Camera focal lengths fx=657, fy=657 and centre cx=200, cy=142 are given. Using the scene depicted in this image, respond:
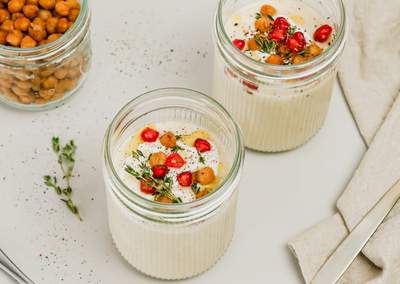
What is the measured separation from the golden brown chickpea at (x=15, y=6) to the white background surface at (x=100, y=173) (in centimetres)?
49

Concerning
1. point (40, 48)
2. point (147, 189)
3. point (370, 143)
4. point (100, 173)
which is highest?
point (40, 48)

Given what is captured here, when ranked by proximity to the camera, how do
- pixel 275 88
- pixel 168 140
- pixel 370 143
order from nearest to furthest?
pixel 168 140
pixel 275 88
pixel 370 143

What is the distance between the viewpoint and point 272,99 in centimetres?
278

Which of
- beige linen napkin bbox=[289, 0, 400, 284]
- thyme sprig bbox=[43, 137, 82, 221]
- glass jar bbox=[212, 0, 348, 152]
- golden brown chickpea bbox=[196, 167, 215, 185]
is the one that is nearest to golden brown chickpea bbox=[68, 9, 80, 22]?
thyme sprig bbox=[43, 137, 82, 221]

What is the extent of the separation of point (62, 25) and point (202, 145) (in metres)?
0.91

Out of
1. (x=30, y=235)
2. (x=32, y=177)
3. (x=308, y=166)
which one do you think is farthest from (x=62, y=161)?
(x=308, y=166)

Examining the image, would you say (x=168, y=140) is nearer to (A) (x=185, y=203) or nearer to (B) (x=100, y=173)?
(A) (x=185, y=203)

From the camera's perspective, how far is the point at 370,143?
311cm

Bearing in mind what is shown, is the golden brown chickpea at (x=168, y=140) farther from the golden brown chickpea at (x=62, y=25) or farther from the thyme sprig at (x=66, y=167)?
the golden brown chickpea at (x=62, y=25)

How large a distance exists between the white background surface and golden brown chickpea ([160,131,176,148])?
501 mm

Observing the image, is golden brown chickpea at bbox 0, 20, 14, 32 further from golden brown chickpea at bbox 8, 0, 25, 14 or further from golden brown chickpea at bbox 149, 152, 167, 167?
golden brown chickpea at bbox 149, 152, 167, 167

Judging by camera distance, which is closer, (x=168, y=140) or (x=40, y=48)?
(x=168, y=140)

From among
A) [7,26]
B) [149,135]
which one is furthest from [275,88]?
[7,26]

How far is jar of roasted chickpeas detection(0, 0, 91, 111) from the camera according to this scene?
2.90m
